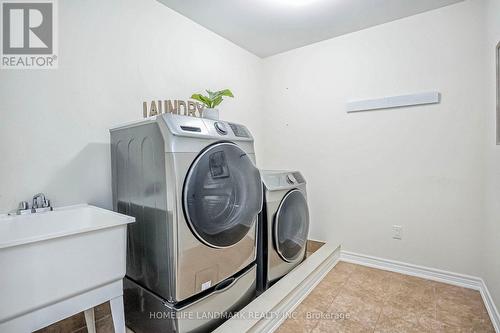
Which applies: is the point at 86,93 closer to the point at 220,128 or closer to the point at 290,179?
the point at 220,128

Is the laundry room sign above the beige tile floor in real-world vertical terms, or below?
above

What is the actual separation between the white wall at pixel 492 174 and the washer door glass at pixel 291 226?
3.78ft

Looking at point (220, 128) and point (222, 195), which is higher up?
point (220, 128)

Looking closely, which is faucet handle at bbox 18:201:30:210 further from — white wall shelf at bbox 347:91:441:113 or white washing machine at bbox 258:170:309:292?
white wall shelf at bbox 347:91:441:113

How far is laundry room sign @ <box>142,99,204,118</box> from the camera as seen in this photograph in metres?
1.79

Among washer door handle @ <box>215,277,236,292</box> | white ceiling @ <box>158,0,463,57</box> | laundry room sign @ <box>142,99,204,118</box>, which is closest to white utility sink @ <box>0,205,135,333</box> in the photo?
washer door handle @ <box>215,277,236,292</box>

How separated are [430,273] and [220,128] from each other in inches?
80.7

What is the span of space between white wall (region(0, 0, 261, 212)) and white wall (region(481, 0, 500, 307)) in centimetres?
212

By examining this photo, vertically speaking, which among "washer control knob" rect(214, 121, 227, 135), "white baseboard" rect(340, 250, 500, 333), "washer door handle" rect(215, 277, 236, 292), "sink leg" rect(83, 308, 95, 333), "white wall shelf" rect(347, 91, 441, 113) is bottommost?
"white baseboard" rect(340, 250, 500, 333)

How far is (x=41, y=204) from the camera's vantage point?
129 centimetres

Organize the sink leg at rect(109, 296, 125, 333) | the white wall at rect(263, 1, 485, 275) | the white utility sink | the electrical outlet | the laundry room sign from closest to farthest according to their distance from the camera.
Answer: the white utility sink, the sink leg at rect(109, 296, 125, 333), the laundry room sign, the white wall at rect(263, 1, 485, 275), the electrical outlet

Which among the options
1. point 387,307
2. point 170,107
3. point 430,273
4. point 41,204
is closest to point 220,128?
point 170,107

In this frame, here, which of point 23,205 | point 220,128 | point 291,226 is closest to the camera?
point 23,205

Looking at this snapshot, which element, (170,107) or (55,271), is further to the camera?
(170,107)
